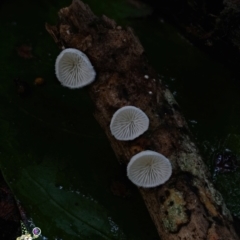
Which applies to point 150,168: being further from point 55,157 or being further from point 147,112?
point 55,157

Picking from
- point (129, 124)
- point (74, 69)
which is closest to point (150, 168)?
point (129, 124)

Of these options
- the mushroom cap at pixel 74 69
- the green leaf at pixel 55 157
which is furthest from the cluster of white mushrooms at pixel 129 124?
the green leaf at pixel 55 157

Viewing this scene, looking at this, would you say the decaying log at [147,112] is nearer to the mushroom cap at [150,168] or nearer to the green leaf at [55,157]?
the mushroom cap at [150,168]

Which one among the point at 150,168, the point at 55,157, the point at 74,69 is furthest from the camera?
the point at 55,157

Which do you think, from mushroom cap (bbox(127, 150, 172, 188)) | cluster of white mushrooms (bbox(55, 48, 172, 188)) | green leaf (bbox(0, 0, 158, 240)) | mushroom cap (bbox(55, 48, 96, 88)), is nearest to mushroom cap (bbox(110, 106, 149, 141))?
cluster of white mushrooms (bbox(55, 48, 172, 188))

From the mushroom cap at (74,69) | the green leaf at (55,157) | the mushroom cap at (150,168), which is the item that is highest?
the mushroom cap at (74,69)

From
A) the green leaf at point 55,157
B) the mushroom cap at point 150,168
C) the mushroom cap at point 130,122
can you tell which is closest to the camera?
the mushroom cap at point 150,168

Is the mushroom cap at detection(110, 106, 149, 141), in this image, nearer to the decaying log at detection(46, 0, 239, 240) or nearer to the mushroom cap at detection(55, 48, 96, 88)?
the decaying log at detection(46, 0, 239, 240)
